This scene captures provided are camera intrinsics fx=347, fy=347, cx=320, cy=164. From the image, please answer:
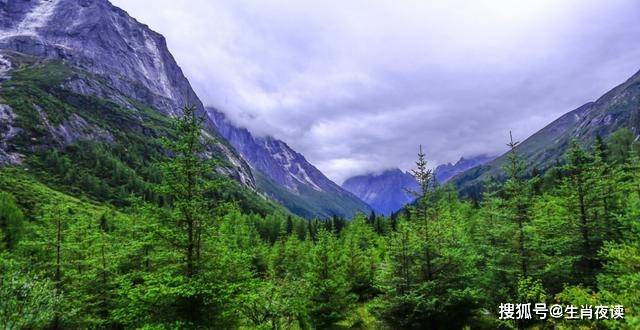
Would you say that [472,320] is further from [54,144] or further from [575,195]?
[54,144]

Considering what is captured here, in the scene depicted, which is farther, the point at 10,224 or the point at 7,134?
the point at 7,134

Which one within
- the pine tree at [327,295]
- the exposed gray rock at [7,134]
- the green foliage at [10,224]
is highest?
the exposed gray rock at [7,134]

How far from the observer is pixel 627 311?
1288cm

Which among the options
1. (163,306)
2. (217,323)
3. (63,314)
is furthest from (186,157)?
(63,314)

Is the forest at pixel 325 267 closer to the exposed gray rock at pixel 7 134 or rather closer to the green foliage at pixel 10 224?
the green foliage at pixel 10 224

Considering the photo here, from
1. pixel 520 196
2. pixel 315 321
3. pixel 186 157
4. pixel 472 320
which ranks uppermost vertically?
pixel 186 157

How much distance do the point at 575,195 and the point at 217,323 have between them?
25.1m

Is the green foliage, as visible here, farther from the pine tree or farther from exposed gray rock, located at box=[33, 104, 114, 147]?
exposed gray rock, located at box=[33, 104, 114, 147]

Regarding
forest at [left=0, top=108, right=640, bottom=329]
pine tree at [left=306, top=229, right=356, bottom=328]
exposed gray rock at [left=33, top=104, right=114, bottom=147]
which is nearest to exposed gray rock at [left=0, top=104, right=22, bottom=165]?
exposed gray rock at [left=33, top=104, right=114, bottom=147]

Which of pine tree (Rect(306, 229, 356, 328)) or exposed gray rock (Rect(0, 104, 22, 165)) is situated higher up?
exposed gray rock (Rect(0, 104, 22, 165))

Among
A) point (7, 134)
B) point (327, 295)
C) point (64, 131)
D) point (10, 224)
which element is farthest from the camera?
point (64, 131)

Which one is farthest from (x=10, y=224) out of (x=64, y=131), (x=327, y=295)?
(x=64, y=131)

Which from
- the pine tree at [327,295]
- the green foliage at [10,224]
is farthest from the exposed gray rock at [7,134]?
the pine tree at [327,295]

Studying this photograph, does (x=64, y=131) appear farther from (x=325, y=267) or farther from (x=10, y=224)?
(x=325, y=267)
